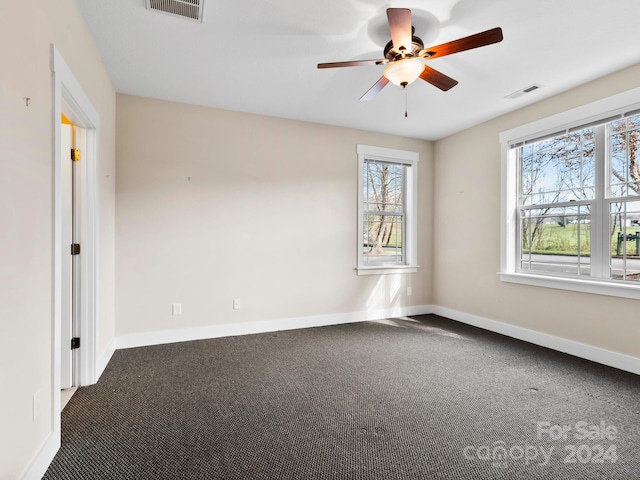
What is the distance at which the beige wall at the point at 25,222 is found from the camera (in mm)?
1404

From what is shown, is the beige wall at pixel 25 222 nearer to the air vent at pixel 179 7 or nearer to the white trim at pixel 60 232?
the white trim at pixel 60 232

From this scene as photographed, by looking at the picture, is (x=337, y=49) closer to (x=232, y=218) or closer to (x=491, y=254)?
(x=232, y=218)

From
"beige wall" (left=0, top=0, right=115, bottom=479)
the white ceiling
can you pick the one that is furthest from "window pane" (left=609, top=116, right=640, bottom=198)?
"beige wall" (left=0, top=0, right=115, bottom=479)

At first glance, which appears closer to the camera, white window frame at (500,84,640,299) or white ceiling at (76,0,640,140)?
white ceiling at (76,0,640,140)

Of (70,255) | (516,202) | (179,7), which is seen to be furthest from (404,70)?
(70,255)

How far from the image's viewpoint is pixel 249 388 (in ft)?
8.91

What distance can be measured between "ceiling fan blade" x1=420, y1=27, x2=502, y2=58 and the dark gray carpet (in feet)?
7.79

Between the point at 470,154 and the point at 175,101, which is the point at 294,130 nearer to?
the point at 175,101

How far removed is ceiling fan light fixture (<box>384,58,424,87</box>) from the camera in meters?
2.39

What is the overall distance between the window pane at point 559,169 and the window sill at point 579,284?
845 mm

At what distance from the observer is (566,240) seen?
3691 mm

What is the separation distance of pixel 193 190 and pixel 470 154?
369 cm

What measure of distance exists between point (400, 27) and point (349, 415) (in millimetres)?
2516

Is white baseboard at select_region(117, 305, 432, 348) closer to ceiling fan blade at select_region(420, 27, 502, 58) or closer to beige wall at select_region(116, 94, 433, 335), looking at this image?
beige wall at select_region(116, 94, 433, 335)
